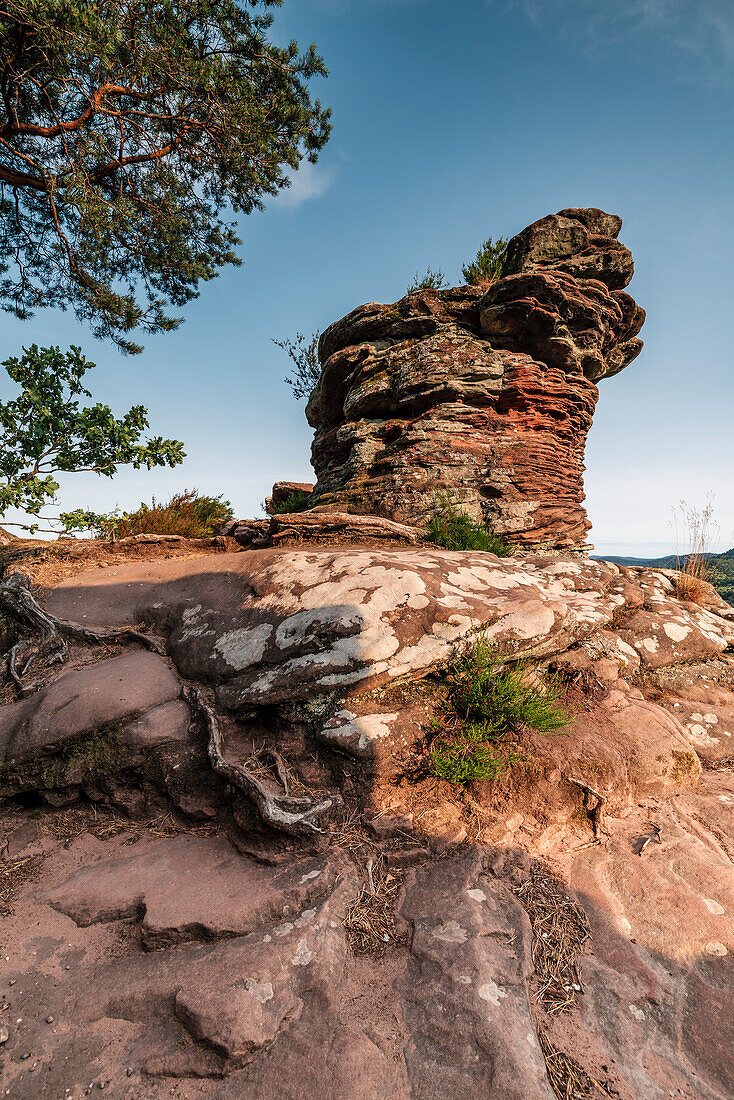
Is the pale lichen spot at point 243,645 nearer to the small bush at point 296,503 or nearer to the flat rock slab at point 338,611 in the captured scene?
the flat rock slab at point 338,611

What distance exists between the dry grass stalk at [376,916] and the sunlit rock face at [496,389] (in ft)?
17.9

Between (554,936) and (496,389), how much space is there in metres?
8.11

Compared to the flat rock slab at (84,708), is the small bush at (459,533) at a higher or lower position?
higher

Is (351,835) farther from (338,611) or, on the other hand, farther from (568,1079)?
(338,611)

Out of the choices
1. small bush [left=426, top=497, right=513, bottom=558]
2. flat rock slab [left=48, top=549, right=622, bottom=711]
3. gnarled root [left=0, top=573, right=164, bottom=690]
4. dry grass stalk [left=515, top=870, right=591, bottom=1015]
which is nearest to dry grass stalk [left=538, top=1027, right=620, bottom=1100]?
dry grass stalk [left=515, top=870, right=591, bottom=1015]

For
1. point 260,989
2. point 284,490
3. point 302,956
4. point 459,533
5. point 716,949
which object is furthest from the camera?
point 284,490

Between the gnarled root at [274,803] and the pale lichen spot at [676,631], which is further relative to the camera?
the pale lichen spot at [676,631]

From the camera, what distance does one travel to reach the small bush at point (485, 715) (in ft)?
9.48

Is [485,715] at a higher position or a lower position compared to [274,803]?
higher

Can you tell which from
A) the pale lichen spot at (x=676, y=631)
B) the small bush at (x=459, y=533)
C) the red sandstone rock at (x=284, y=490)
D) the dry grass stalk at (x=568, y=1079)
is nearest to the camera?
the dry grass stalk at (x=568, y=1079)

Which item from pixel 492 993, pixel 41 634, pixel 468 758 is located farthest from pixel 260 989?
pixel 41 634

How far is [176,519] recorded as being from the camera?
8227 mm

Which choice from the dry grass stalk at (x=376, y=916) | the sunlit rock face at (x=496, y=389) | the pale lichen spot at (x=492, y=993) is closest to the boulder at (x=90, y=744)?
the dry grass stalk at (x=376, y=916)

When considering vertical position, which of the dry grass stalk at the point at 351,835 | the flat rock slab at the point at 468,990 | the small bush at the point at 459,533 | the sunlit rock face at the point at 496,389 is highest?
the sunlit rock face at the point at 496,389
